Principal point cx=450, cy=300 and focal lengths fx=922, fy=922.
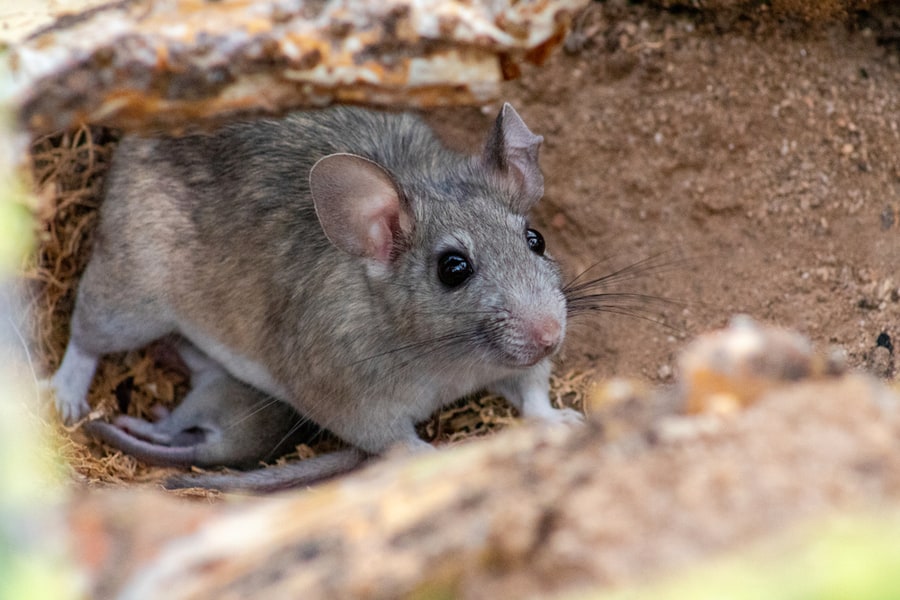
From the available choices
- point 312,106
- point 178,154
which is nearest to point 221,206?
point 178,154

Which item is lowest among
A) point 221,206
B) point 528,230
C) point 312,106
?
point 221,206

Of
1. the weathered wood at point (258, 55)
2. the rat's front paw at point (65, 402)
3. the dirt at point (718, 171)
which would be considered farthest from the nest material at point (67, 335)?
the weathered wood at point (258, 55)

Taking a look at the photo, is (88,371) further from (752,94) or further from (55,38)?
(752,94)

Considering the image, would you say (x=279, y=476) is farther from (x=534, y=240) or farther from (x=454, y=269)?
(x=534, y=240)

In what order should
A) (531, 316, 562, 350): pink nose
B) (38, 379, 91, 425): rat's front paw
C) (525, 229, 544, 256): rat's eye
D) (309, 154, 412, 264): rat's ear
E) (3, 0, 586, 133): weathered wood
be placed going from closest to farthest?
(3, 0, 586, 133): weathered wood → (531, 316, 562, 350): pink nose → (309, 154, 412, 264): rat's ear → (525, 229, 544, 256): rat's eye → (38, 379, 91, 425): rat's front paw

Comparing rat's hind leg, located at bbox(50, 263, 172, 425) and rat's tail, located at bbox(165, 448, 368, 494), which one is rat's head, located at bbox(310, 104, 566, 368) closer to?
rat's tail, located at bbox(165, 448, 368, 494)

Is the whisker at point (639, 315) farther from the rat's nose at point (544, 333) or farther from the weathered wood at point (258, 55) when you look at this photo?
the weathered wood at point (258, 55)

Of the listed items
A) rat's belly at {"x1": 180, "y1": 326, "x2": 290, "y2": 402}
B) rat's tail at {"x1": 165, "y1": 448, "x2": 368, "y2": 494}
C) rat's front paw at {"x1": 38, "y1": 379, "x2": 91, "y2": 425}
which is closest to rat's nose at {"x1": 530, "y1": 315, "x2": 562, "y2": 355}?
rat's tail at {"x1": 165, "y1": 448, "x2": 368, "y2": 494}
